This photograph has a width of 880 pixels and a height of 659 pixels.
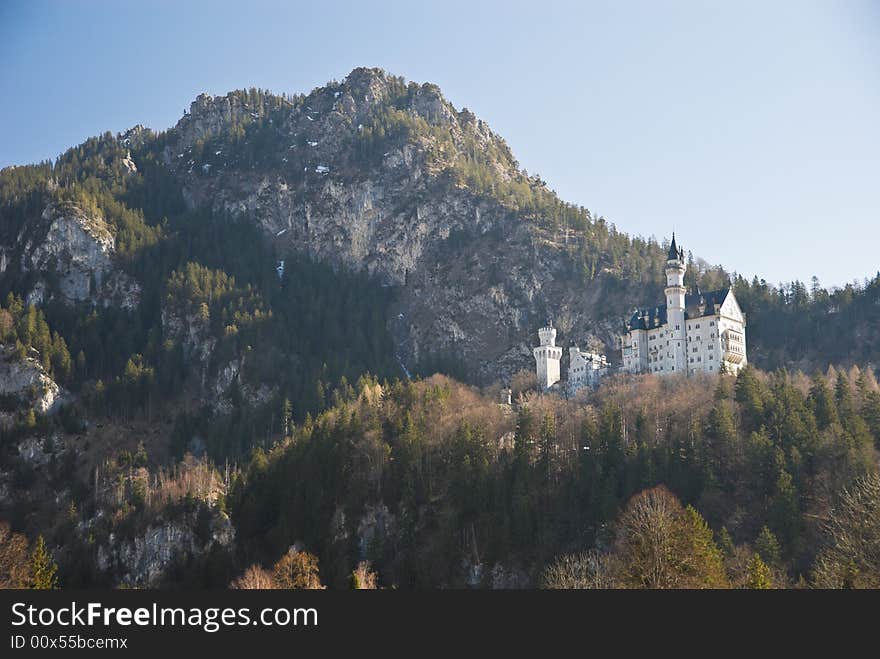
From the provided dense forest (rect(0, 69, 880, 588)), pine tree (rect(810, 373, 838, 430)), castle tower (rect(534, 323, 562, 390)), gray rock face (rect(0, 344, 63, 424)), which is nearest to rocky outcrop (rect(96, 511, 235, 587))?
dense forest (rect(0, 69, 880, 588))

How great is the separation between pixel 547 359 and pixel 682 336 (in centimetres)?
2576

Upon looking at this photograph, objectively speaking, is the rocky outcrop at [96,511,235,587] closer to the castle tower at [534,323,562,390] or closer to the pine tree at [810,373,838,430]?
the castle tower at [534,323,562,390]

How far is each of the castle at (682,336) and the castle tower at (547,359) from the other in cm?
779

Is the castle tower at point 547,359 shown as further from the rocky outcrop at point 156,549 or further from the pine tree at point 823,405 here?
the pine tree at point 823,405

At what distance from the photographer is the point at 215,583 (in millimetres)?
127062

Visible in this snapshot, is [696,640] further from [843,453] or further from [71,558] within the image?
[71,558]

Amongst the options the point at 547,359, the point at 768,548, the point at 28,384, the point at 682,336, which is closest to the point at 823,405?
the point at 768,548

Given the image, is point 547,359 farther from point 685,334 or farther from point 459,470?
point 459,470

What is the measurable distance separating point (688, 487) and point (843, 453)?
14.2m

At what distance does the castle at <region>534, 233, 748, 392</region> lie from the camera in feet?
486

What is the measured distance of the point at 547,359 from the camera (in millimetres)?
170000

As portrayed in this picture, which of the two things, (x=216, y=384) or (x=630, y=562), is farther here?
(x=216, y=384)

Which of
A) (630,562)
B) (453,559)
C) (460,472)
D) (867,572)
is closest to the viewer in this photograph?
(867,572)


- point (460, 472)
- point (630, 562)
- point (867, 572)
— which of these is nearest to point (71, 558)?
point (460, 472)
